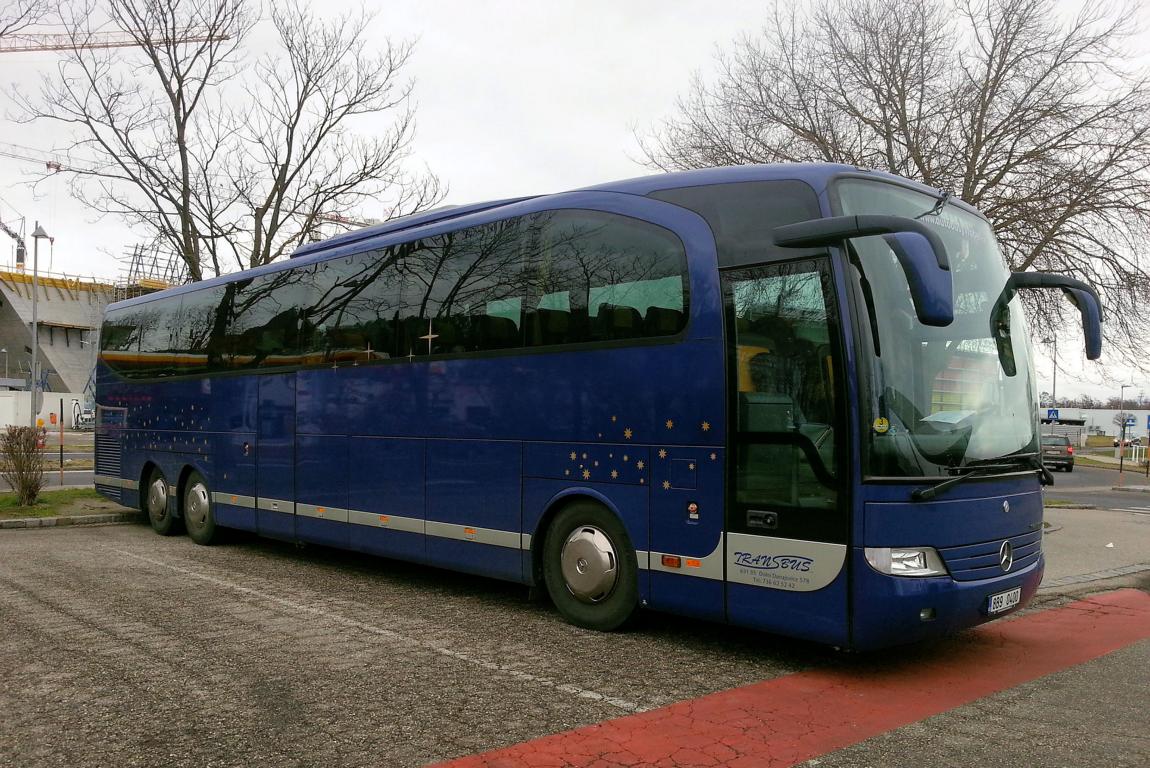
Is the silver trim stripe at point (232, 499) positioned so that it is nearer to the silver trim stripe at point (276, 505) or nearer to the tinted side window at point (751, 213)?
the silver trim stripe at point (276, 505)

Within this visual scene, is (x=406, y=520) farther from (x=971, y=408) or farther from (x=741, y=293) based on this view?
(x=971, y=408)

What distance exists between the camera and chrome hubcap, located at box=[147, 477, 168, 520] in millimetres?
13219

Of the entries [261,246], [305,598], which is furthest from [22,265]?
[305,598]

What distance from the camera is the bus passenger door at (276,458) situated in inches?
420

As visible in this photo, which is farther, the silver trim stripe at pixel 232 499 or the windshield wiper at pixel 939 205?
the silver trim stripe at pixel 232 499

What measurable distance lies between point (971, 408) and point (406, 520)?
526cm

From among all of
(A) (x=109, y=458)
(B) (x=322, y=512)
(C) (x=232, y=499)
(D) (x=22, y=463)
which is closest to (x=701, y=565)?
(B) (x=322, y=512)

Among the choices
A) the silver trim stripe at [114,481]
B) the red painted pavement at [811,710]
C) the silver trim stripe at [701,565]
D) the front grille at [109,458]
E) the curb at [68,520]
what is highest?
the front grille at [109,458]

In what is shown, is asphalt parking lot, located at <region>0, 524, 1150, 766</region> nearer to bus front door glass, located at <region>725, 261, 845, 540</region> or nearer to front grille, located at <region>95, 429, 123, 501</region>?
bus front door glass, located at <region>725, 261, 845, 540</region>

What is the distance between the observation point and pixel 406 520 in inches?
355

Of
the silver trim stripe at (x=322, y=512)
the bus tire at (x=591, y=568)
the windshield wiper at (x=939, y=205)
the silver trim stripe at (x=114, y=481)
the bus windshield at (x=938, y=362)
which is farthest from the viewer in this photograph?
the silver trim stripe at (x=114, y=481)

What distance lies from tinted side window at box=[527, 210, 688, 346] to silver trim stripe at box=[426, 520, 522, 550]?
1.67 m

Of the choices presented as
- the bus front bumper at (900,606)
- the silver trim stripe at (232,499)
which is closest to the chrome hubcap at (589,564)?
the bus front bumper at (900,606)

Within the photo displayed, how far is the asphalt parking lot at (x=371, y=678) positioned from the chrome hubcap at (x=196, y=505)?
3020 mm
